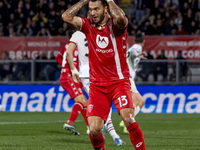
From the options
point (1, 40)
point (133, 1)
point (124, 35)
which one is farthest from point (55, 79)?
point (124, 35)

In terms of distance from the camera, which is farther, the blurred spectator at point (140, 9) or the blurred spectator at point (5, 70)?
the blurred spectator at point (140, 9)

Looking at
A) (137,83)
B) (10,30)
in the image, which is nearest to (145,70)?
(137,83)

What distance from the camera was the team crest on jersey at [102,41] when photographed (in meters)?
7.09

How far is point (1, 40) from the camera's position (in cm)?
1981

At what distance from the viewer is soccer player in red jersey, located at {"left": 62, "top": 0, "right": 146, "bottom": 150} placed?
698 cm

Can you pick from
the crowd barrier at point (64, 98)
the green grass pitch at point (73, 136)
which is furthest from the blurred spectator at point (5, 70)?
the green grass pitch at point (73, 136)

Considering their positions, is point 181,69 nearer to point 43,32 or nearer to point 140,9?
point 140,9

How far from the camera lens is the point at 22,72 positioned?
1866 cm

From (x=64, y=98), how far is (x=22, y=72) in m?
1.78

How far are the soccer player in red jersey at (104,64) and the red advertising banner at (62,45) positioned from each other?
11.6m

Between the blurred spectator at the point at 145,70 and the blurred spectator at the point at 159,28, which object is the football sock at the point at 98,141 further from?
the blurred spectator at the point at 159,28

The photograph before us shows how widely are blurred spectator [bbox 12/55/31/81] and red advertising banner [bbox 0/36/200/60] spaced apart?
Answer: 1027mm

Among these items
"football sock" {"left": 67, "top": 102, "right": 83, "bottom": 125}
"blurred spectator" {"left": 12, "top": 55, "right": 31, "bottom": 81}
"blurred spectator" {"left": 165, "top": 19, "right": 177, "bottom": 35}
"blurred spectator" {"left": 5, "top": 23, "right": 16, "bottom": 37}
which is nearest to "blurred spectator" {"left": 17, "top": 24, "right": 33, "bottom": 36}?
"blurred spectator" {"left": 5, "top": 23, "right": 16, "bottom": 37}

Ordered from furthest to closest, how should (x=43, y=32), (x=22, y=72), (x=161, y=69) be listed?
(x=43, y=32), (x=22, y=72), (x=161, y=69)
